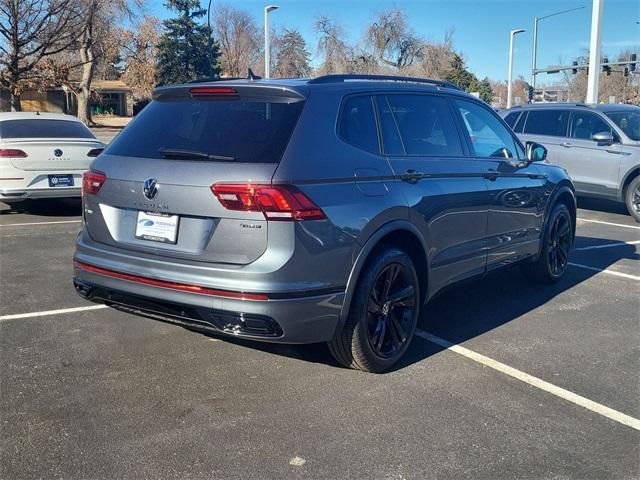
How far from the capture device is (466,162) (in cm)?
485

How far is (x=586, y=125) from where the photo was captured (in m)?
11.3

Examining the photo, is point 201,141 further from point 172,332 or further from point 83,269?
point 172,332

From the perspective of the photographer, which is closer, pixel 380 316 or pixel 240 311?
pixel 240 311

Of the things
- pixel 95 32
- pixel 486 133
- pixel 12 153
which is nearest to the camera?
pixel 486 133

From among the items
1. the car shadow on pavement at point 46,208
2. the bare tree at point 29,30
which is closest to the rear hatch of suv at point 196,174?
the car shadow on pavement at point 46,208

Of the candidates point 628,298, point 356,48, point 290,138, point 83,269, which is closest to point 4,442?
point 83,269

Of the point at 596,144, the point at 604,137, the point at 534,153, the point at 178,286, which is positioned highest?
the point at 604,137

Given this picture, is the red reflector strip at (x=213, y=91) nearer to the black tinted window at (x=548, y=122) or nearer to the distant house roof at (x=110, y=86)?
the black tinted window at (x=548, y=122)

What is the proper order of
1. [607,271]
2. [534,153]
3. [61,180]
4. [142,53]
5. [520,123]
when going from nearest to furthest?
1. [534,153]
2. [607,271]
3. [61,180]
4. [520,123]
5. [142,53]

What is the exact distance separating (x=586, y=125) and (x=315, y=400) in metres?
9.52

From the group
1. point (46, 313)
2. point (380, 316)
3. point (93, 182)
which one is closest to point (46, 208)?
point (46, 313)

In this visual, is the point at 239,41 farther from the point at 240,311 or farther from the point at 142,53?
the point at 240,311

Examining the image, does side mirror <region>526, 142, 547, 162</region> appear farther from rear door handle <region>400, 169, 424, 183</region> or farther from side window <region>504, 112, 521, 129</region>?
side window <region>504, 112, 521, 129</region>

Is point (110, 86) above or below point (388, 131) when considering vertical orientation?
above
